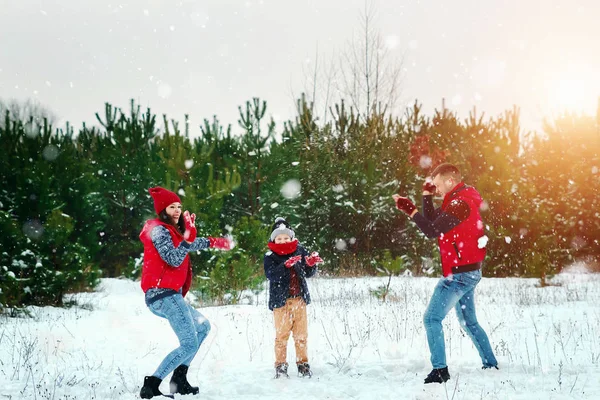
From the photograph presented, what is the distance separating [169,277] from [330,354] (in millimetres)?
2543

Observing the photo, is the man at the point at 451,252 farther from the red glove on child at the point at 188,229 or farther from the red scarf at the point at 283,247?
the red glove on child at the point at 188,229

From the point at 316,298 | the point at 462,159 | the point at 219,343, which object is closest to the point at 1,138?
the point at 316,298

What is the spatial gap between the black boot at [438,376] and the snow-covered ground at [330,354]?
0.06m

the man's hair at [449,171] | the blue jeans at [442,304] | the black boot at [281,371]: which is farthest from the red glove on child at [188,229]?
the man's hair at [449,171]

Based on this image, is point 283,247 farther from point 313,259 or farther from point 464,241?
point 464,241

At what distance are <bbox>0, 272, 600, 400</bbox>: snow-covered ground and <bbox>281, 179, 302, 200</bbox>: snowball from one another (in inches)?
248

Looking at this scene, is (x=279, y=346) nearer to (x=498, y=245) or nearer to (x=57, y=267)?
(x=57, y=267)

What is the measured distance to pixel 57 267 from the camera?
10.2 meters

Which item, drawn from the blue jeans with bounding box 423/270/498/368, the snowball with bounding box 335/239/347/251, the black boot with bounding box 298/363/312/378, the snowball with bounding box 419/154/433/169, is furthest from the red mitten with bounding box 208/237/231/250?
the snowball with bounding box 419/154/433/169

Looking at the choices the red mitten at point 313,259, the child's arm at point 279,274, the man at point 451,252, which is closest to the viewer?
the man at point 451,252

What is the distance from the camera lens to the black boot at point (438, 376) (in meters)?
4.29

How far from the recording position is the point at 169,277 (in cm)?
388

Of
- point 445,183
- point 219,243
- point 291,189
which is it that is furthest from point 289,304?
point 291,189

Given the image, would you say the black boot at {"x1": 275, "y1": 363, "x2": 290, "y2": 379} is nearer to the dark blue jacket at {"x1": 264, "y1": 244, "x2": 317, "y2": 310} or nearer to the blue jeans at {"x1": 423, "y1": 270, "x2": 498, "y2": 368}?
the dark blue jacket at {"x1": 264, "y1": 244, "x2": 317, "y2": 310}
